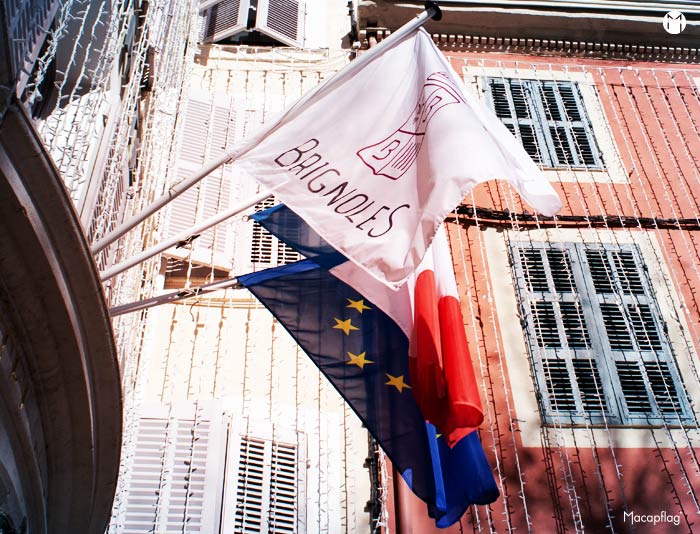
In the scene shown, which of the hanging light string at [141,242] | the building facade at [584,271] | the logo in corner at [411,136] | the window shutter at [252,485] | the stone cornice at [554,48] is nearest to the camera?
the logo in corner at [411,136]

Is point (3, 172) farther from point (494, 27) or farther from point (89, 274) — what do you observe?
point (494, 27)

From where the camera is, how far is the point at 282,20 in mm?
10930

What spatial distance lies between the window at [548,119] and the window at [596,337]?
4.73 feet

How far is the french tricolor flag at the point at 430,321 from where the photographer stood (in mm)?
3914

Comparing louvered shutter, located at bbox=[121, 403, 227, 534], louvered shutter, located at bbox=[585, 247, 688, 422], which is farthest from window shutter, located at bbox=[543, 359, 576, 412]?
louvered shutter, located at bbox=[121, 403, 227, 534]

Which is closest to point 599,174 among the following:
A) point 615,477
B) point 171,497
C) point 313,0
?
point 615,477

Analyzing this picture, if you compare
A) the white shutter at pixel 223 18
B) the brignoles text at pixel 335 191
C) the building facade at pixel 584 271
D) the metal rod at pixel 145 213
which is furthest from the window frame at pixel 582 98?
the metal rod at pixel 145 213

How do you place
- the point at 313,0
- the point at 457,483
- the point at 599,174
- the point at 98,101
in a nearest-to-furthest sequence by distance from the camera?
the point at 457,483, the point at 98,101, the point at 599,174, the point at 313,0

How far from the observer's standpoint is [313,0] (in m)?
11.6

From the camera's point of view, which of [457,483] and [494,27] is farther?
[494,27]

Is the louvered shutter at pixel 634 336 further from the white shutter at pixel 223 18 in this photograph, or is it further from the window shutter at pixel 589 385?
the white shutter at pixel 223 18

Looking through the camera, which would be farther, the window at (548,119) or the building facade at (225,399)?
the window at (548,119)

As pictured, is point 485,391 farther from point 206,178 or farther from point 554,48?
point 554,48

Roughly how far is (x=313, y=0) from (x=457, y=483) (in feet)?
29.2
